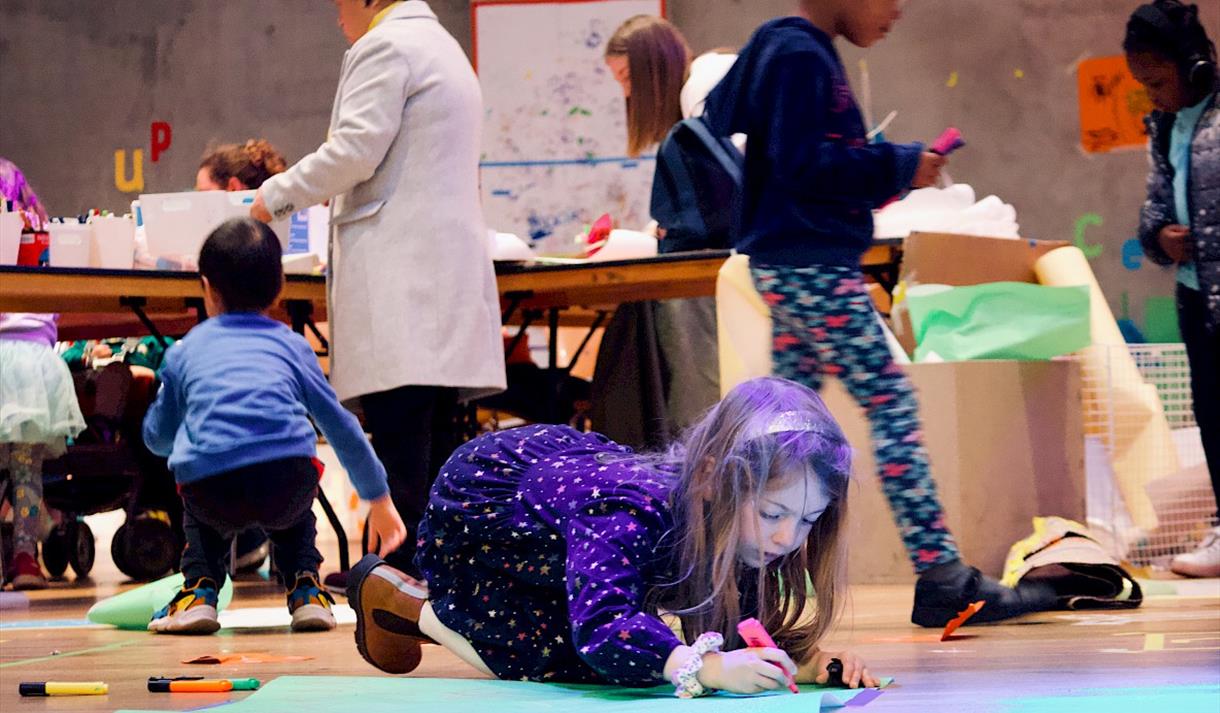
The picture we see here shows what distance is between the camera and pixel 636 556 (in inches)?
64.4

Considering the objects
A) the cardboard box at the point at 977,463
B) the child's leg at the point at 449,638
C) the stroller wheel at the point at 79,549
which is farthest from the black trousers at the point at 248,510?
the stroller wheel at the point at 79,549

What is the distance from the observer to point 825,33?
257cm

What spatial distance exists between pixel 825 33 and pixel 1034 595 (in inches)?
41.0

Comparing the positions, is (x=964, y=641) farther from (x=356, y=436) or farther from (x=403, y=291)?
(x=403, y=291)

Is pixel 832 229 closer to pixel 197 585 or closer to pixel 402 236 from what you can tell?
pixel 402 236

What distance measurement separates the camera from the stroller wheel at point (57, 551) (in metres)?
4.50

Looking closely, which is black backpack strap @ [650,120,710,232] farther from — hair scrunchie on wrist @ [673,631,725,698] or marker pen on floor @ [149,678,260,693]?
hair scrunchie on wrist @ [673,631,725,698]

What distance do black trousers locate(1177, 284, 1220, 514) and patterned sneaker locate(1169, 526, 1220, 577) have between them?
132 mm

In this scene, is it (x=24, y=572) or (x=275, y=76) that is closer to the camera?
(x=24, y=572)

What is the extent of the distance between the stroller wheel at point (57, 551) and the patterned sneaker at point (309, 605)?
6.62 feet

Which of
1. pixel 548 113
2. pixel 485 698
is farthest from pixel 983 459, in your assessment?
pixel 548 113

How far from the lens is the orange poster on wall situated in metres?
6.73

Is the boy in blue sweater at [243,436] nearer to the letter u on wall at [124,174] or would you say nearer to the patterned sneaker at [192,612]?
the patterned sneaker at [192,612]

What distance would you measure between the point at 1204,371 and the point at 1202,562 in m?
0.45
